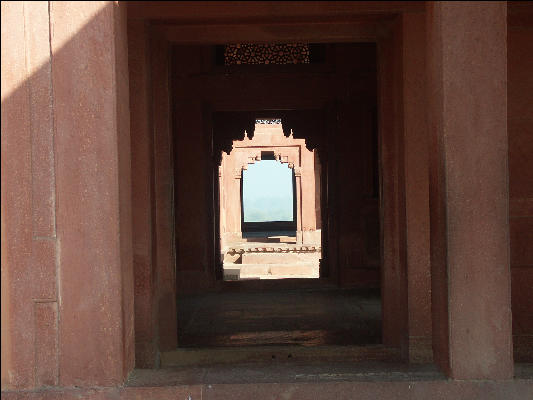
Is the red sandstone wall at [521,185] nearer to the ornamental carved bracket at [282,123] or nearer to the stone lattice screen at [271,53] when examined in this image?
the stone lattice screen at [271,53]

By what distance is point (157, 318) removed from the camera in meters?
3.90

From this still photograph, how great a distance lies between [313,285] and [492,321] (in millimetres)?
5126

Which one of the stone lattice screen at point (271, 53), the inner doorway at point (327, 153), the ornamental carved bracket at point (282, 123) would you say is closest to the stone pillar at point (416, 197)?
the inner doorway at point (327, 153)

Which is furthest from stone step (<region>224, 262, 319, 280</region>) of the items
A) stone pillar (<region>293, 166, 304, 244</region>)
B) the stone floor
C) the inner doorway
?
stone pillar (<region>293, 166, 304, 244</region>)

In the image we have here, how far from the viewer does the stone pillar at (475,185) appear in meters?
2.80

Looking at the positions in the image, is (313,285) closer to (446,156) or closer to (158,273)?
(158,273)

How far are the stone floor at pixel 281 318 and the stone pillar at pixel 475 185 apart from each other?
2.00m

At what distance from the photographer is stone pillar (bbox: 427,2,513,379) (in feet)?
9.20

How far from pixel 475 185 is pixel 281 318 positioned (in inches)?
134

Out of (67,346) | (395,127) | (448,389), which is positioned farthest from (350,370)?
(395,127)

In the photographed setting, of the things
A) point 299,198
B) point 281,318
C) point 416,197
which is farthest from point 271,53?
point 299,198

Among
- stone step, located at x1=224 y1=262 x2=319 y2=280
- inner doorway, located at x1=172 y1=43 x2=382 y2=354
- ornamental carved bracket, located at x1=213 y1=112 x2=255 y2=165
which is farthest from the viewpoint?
stone step, located at x1=224 y1=262 x2=319 y2=280

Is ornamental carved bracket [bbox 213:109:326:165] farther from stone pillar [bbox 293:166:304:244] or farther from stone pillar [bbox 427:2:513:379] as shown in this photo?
stone pillar [bbox 293:166:304:244]

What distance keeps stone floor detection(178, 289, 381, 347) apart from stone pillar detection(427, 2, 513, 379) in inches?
78.7
